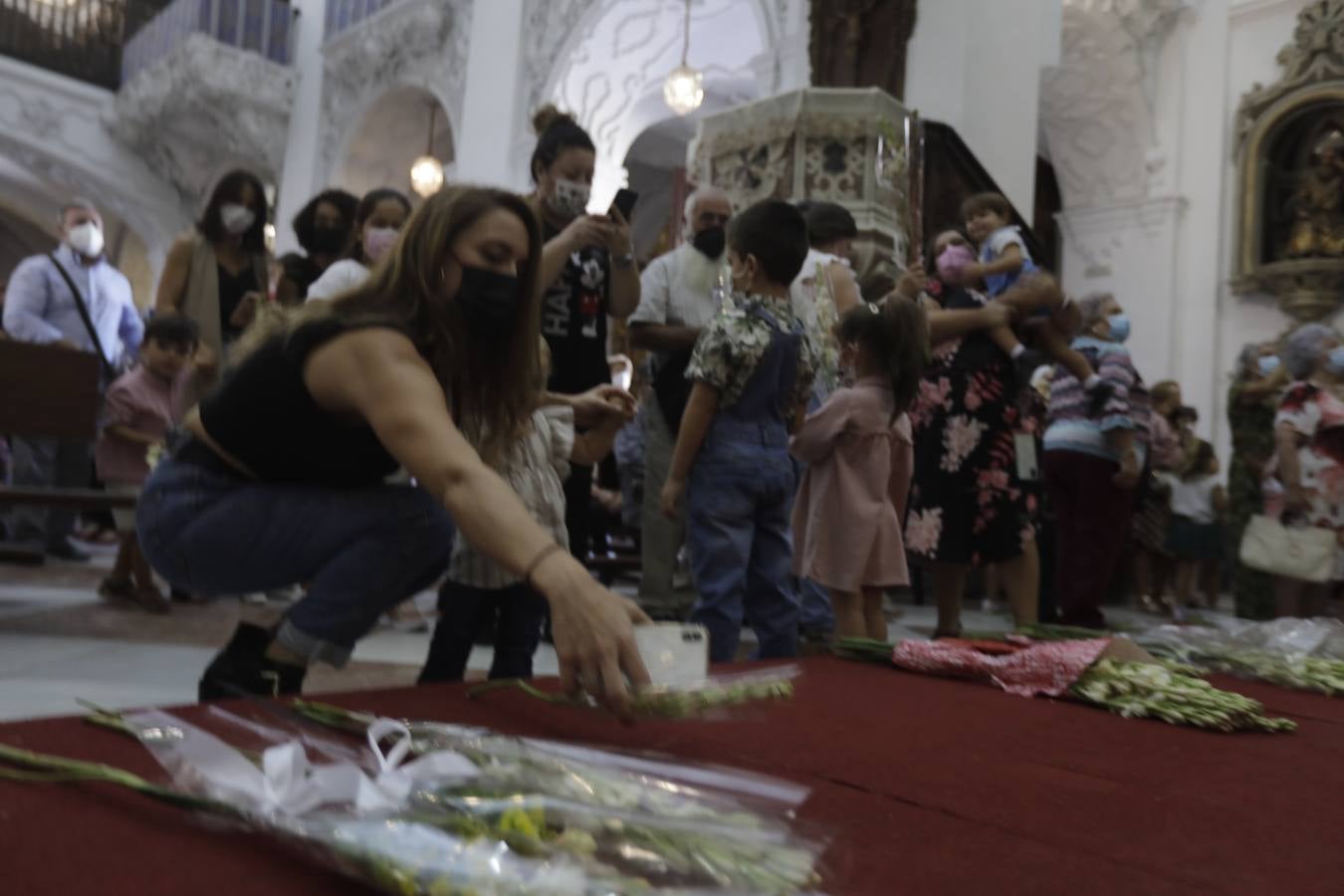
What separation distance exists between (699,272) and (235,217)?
65.9 inches

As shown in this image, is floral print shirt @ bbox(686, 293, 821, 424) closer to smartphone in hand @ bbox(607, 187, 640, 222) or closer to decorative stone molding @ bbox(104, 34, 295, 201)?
smartphone in hand @ bbox(607, 187, 640, 222)

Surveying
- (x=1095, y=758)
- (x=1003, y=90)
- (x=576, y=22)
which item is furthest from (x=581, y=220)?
(x=576, y=22)

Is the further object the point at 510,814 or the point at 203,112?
the point at 203,112

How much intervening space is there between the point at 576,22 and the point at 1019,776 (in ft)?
28.4

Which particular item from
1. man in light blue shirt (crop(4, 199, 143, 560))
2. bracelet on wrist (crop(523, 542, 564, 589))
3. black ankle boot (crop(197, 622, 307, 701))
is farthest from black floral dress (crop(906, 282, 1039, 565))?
man in light blue shirt (crop(4, 199, 143, 560))

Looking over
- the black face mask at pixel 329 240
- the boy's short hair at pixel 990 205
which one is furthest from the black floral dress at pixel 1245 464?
the black face mask at pixel 329 240

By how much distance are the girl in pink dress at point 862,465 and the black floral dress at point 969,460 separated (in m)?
0.47

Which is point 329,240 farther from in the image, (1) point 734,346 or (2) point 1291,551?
(2) point 1291,551

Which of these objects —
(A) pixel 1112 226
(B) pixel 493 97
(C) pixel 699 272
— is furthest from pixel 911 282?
(A) pixel 1112 226

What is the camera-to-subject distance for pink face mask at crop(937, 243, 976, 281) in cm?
345

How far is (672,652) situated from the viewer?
121cm

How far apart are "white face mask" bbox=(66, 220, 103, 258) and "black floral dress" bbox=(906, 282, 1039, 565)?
4.35 meters

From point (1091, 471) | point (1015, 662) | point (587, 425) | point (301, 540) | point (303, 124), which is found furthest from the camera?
point (303, 124)

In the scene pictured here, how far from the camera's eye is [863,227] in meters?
5.02
